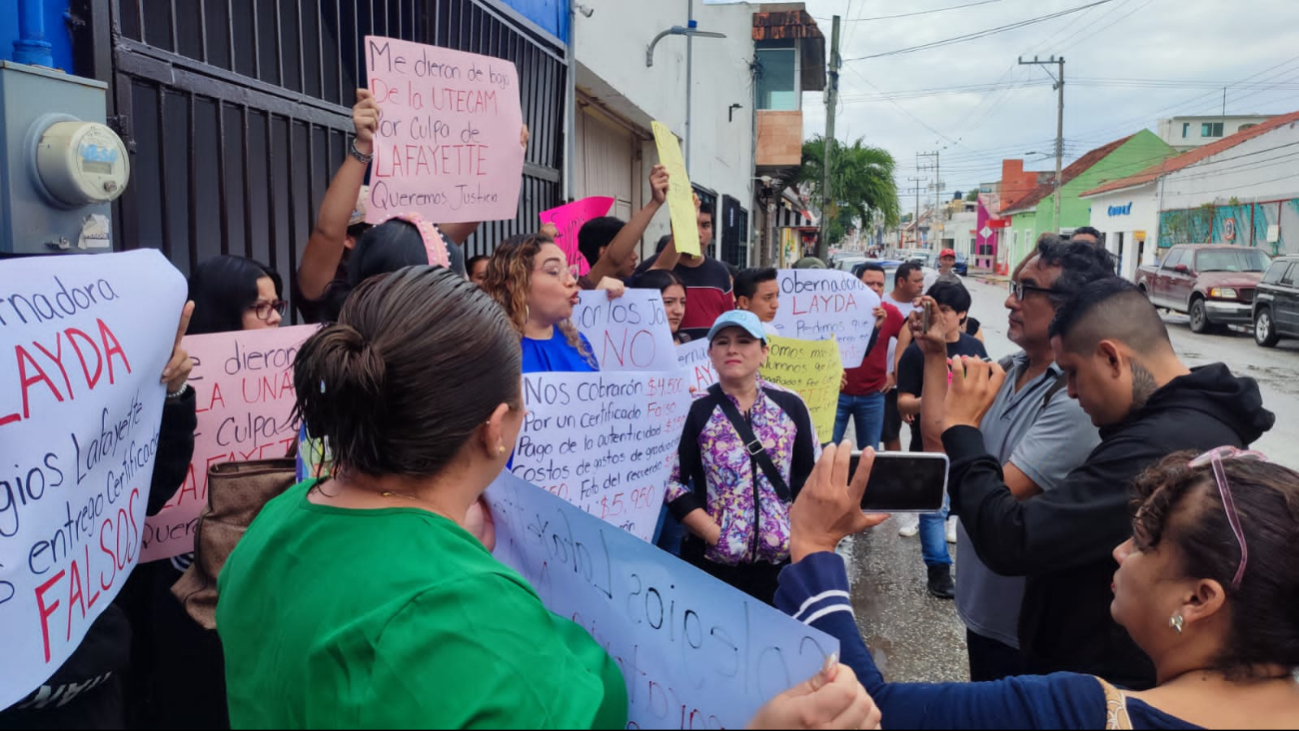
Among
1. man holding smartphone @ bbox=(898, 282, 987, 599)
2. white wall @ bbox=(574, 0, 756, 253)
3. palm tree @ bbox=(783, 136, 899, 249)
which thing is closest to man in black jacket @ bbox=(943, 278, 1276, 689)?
man holding smartphone @ bbox=(898, 282, 987, 599)

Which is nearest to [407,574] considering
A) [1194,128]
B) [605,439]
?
[605,439]

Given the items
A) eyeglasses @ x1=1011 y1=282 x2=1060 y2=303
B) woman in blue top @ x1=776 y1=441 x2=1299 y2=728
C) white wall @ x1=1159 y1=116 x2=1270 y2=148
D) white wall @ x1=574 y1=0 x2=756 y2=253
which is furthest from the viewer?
white wall @ x1=1159 y1=116 x2=1270 y2=148

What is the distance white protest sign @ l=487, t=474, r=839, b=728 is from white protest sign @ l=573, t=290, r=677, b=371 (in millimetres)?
2102

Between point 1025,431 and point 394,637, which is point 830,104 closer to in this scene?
point 1025,431

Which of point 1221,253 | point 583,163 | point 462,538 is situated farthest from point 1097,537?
point 1221,253

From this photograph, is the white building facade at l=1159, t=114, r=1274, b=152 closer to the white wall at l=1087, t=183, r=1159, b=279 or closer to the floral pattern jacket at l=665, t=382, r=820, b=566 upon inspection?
the white wall at l=1087, t=183, r=1159, b=279

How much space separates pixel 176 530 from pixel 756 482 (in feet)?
6.39

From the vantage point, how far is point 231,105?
→ 3689 millimetres

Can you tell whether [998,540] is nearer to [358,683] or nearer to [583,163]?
[358,683]

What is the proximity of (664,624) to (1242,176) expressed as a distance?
37.1 m

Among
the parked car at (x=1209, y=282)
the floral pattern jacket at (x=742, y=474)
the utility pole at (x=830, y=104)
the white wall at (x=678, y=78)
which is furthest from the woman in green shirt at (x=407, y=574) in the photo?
the utility pole at (x=830, y=104)

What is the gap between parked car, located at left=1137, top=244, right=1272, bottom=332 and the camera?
18547 millimetres

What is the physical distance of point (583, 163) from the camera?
1041 cm

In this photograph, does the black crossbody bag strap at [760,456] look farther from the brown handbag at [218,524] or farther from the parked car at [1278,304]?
the parked car at [1278,304]
